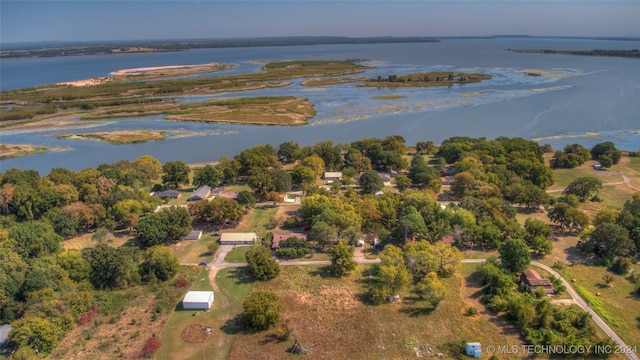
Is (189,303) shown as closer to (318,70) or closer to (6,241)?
(6,241)

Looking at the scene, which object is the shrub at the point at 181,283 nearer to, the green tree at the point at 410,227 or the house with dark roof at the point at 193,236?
the house with dark roof at the point at 193,236

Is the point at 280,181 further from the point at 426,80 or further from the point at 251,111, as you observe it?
the point at 426,80

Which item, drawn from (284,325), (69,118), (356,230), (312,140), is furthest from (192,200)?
(69,118)

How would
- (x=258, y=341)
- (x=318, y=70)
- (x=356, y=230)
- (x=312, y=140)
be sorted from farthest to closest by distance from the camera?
1. (x=318, y=70)
2. (x=312, y=140)
3. (x=356, y=230)
4. (x=258, y=341)

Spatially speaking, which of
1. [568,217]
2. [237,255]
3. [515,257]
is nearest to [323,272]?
[237,255]

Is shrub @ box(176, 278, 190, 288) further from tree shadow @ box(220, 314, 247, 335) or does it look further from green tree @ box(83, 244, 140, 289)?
tree shadow @ box(220, 314, 247, 335)

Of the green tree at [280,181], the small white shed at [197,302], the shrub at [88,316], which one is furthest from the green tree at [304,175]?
the shrub at [88,316]
